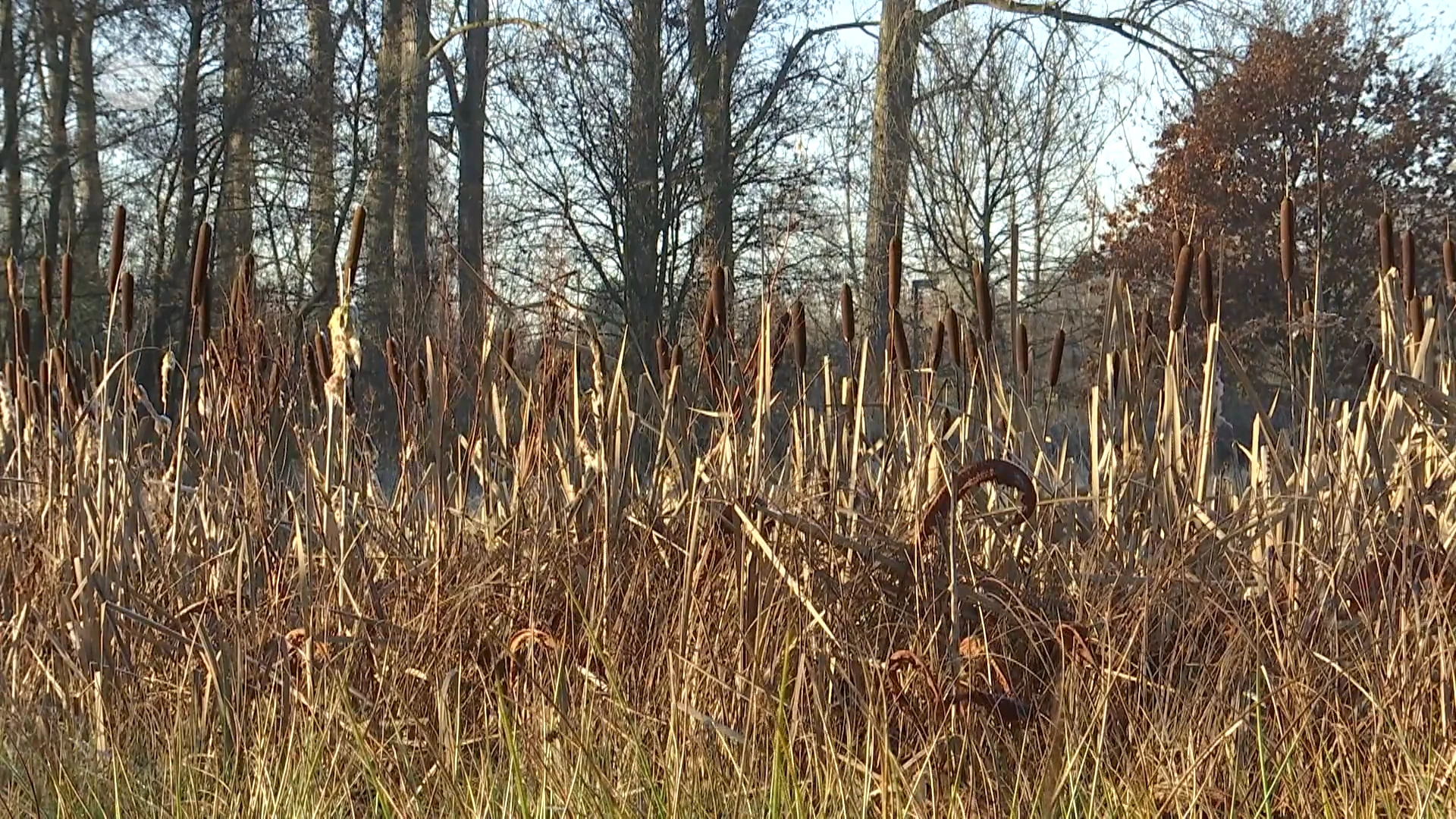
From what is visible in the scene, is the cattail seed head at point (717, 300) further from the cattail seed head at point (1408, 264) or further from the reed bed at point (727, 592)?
the cattail seed head at point (1408, 264)

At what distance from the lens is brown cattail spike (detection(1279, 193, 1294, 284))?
2.49 meters

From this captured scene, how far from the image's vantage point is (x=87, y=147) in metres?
11.4

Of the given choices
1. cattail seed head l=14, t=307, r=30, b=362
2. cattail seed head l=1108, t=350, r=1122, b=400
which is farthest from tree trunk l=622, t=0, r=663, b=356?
cattail seed head l=1108, t=350, r=1122, b=400

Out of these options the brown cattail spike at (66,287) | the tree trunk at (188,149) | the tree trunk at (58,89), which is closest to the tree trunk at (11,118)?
the tree trunk at (58,89)

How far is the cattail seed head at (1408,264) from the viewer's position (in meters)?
2.54

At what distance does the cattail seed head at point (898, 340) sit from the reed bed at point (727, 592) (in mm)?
14

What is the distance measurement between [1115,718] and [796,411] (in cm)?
90

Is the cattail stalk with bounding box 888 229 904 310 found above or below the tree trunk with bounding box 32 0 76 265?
below

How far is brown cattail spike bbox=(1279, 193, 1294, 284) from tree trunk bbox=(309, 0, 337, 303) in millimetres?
11177

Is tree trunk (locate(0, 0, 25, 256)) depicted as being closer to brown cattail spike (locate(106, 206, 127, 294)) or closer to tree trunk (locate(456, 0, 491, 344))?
tree trunk (locate(456, 0, 491, 344))

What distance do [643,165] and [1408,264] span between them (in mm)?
10392

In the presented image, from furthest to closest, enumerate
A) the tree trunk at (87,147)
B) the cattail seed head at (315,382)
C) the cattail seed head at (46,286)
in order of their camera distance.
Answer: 1. the tree trunk at (87,147)
2. the cattail seed head at (315,382)
3. the cattail seed head at (46,286)

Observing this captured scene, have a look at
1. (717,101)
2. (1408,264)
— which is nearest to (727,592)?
(1408,264)

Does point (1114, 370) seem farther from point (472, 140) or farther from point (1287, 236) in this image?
point (472, 140)
